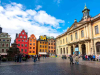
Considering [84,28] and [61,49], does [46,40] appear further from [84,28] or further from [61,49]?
[84,28]

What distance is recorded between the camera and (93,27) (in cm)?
3697

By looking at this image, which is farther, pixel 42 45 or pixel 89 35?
pixel 42 45

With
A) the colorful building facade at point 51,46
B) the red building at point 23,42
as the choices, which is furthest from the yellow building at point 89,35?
the red building at point 23,42

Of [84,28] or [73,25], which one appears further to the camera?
[73,25]

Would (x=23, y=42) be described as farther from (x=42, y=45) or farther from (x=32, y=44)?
(x=42, y=45)

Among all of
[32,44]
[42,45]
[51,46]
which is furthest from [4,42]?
[51,46]

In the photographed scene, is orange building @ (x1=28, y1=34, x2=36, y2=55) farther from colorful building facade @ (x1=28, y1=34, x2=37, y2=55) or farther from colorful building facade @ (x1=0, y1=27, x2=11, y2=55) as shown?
colorful building facade @ (x1=0, y1=27, x2=11, y2=55)

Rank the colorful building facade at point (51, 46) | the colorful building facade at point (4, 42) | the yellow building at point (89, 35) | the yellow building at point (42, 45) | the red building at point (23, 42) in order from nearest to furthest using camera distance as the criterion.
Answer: the yellow building at point (89, 35)
the colorful building facade at point (4, 42)
the red building at point (23, 42)
the yellow building at point (42, 45)
the colorful building facade at point (51, 46)

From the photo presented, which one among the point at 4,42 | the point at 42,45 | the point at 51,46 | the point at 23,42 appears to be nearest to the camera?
the point at 4,42

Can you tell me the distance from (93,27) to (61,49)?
107 feet

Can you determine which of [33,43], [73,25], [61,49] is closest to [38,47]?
[33,43]

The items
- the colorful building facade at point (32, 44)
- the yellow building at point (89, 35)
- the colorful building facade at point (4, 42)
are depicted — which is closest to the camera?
the yellow building at point (89, 35)

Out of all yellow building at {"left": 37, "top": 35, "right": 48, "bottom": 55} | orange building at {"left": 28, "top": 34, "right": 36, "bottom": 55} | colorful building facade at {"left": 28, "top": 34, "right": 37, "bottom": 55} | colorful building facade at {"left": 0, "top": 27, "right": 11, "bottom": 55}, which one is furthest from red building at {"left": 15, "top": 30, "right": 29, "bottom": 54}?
yellow building at {"left": 37, "top": 35, "right": 48, "bottom": 55}

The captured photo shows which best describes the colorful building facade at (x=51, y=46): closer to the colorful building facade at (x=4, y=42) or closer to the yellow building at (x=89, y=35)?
the colorful building facade at (x=4, y=42)
